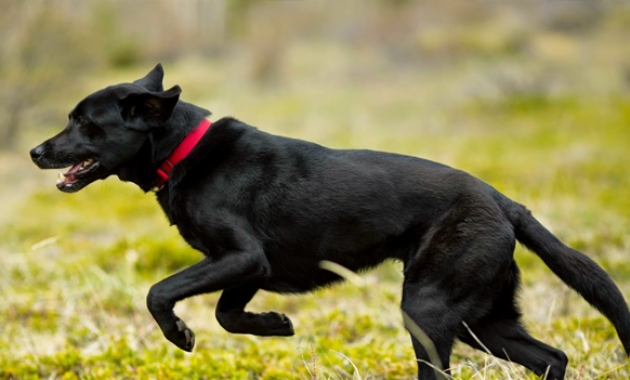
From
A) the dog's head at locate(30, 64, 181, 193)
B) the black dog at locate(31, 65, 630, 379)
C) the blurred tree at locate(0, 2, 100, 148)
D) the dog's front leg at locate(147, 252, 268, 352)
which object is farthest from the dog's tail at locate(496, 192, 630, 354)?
the blurred tree at locate(0, 2, 100, 148)

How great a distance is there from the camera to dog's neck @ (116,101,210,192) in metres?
3.36

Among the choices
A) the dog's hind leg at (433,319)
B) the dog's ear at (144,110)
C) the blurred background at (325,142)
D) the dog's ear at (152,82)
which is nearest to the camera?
the dog's hind leg at (433,319)

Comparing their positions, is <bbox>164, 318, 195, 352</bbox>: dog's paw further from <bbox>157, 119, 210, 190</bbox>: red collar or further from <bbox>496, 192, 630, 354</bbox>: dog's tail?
<bbox>496, 192, 630, 354</bbox>: dog's tail

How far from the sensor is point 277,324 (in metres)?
3.50

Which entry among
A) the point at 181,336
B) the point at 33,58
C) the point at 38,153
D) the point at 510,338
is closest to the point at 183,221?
the point at 181,336

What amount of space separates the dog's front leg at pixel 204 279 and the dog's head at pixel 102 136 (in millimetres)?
711

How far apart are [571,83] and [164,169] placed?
14.3 meters

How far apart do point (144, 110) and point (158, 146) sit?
192mm

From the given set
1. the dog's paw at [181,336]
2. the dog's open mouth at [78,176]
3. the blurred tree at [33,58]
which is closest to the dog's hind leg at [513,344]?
the dog's paw at [181,336]

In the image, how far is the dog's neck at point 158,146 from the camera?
132 inches

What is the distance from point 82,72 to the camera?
11.6 metres

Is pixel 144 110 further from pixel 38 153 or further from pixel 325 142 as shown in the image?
pixel 325 142

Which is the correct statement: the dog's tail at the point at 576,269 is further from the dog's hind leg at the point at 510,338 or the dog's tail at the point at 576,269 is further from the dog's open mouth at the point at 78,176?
the dog's open mouth at the point at 78,176

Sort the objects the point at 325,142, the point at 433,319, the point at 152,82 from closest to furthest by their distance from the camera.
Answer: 1. the point at 433,319
2. the point at 152,82
3. the point at 325,142
